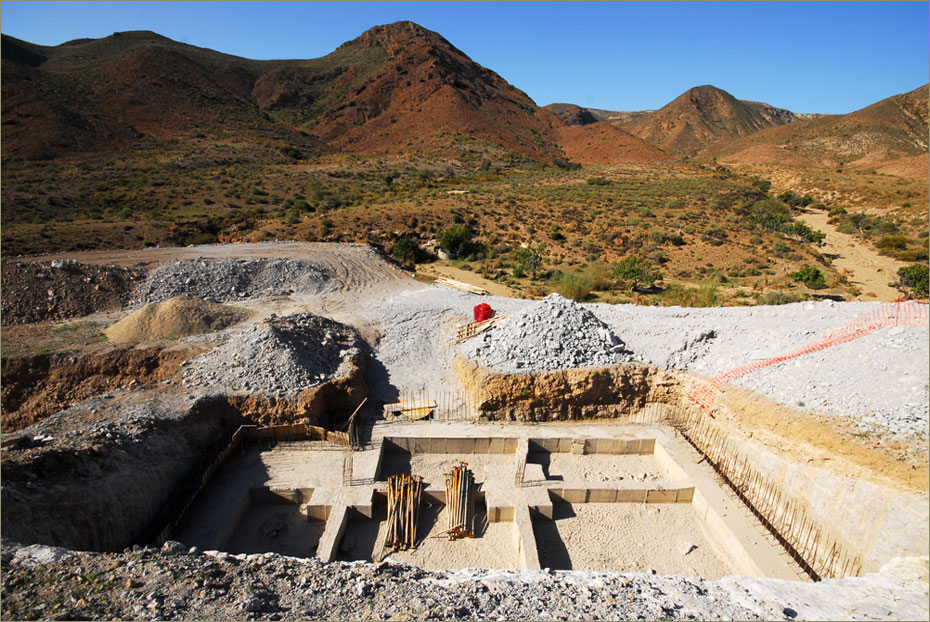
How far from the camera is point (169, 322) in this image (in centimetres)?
1395

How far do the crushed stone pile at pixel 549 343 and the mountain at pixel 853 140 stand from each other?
64.1 meters

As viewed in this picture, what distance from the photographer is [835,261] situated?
1088 inches

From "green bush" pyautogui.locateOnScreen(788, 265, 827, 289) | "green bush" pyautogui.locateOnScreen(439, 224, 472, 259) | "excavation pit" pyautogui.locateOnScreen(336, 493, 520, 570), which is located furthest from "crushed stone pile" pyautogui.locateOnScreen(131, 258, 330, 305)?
"green bush" pyautogui.locateOnScreen(788, 265, 827, 289)

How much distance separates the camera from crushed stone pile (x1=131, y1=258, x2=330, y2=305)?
18.0 meters

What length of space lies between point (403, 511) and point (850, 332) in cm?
1079

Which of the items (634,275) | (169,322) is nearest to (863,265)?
(634,275)

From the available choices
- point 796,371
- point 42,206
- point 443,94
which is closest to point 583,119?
point 443,94

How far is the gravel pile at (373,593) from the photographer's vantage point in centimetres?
565

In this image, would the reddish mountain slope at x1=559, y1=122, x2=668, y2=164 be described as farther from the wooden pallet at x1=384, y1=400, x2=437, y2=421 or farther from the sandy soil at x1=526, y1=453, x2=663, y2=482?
the wooden pallet at x1=384, y1=400, x2=437, y2=421

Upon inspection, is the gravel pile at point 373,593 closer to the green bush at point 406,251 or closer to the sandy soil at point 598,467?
the sandy soil at point 598,467

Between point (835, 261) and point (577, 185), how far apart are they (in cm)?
2268

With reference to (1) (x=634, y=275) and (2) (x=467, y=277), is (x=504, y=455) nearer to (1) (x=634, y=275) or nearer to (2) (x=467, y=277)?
(1) (x=634, y=275)

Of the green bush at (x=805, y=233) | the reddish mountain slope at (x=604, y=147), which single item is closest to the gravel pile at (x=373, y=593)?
the green bush at (x=805, y=233)

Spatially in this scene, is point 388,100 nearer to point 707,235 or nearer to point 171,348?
point 707,235
